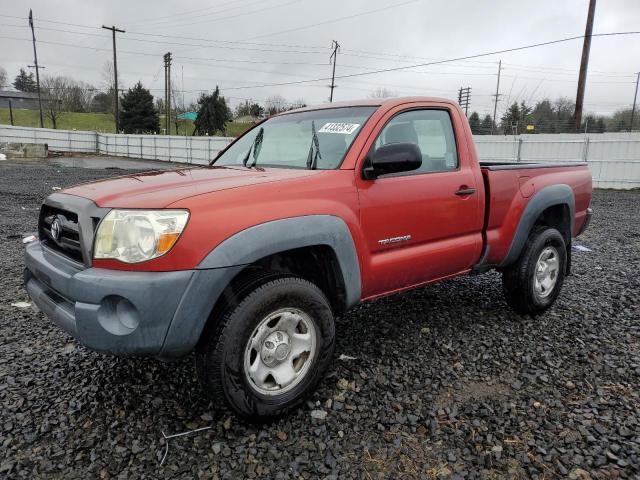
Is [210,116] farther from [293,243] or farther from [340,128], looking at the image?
[293,243]

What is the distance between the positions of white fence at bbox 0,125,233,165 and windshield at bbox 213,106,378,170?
71.3 ft

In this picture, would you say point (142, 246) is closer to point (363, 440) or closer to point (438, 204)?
point (363, 440)

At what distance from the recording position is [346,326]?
3.77 metres

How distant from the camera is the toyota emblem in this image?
2.51 m

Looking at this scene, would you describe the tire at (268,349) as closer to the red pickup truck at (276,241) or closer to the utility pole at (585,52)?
the red pickup truck at (276,241)

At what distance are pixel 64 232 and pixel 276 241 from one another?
1.18 meters

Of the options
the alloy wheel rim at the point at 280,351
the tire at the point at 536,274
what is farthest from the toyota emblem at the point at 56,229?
the tire at the point at 536,274

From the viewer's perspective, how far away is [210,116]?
1921 inches

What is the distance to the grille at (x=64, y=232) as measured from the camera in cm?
238

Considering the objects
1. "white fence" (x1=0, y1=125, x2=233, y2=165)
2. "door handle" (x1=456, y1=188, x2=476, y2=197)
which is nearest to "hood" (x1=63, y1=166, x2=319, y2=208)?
"door handle" (x1=456, y1=188, x2=476, y2=197)

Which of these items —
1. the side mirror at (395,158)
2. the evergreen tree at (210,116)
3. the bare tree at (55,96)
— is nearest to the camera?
the side mirror at (395,158)

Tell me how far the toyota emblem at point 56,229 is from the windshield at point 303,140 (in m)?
1.32

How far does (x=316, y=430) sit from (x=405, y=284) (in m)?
1.15

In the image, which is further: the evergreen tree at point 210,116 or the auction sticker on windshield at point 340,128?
the evergreen tree at point 210,116
